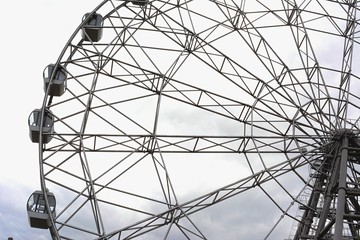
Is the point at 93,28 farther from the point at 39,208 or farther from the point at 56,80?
the point at 39,208

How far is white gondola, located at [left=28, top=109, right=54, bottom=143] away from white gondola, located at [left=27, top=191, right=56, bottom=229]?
244 cm

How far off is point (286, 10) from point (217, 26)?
12.2 feet

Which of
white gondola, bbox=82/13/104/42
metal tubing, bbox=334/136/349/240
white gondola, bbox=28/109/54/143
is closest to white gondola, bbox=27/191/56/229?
white gondola, bbox=28/109/54/143

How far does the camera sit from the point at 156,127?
24844 millimetres

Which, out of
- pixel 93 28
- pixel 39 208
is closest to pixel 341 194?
pixel 39 208

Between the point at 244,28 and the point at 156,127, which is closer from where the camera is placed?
the point at 156,127

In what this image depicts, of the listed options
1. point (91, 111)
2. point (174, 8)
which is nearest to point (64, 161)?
point (91, 111)

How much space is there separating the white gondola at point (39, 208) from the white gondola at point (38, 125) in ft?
8.00


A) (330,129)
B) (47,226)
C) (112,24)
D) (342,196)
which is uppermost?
(112,24)

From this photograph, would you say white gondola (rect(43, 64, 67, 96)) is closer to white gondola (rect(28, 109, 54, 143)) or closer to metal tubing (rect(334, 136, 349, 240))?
white gondola (rect(28, 109, 54, 143))

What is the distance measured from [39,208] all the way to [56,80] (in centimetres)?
556

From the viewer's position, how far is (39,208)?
2372cm

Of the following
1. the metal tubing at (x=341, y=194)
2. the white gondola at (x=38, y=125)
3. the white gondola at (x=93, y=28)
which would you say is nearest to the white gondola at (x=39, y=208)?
the white gondola at (x=38, y=125)

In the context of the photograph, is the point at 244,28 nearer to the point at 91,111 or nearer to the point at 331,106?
the point at 331,106
